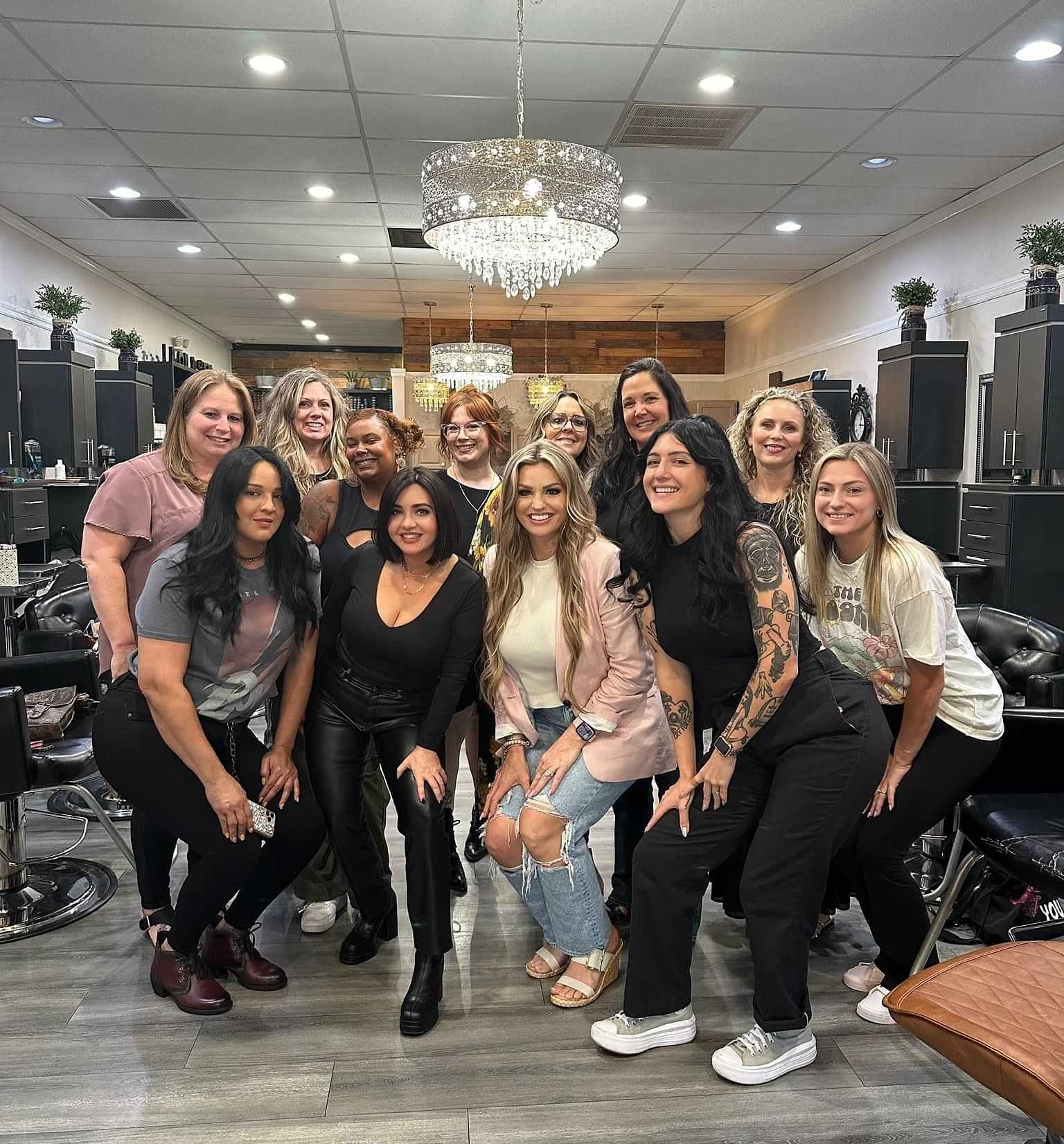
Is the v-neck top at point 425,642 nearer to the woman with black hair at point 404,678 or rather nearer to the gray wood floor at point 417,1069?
the woman with black hair at point 404,678

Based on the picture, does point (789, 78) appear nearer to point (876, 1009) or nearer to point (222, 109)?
point (222, 109)

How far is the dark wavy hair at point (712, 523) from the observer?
2104 mm

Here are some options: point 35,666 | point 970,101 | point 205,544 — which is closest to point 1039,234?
point 970,101

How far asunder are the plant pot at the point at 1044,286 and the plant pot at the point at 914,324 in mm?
1341

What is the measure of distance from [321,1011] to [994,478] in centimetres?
526

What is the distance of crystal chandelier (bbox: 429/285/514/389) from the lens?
885 cm

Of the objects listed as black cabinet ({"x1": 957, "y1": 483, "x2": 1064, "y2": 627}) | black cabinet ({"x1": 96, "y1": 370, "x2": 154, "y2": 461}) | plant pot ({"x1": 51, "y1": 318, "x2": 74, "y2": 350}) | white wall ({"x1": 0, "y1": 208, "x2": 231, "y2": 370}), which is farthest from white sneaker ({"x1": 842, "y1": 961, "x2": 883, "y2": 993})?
black cabinet ({"x1": 96, "y1": 370, "x2": 154, "y2": 461})

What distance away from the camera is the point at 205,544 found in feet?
7.43

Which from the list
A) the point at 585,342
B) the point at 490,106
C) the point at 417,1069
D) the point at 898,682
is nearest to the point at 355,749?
the point at 417,1069

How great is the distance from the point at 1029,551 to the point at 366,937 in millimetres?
4415

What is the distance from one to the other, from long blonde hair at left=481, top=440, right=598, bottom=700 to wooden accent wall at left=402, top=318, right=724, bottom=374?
9478 mm

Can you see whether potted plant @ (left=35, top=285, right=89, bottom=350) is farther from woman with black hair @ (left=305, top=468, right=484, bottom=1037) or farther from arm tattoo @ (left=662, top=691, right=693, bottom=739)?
arm tattoo @ (left=662, top=691, right=693, bottom=739)

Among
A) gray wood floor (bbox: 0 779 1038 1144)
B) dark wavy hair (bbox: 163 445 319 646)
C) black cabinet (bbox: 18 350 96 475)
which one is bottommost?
gray wood floor (bbox: 0 779 1038 1144)

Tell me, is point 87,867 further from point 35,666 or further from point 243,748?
point 243,748
